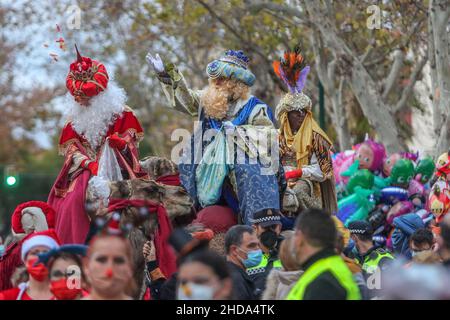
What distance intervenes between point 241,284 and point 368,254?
274 centimetres

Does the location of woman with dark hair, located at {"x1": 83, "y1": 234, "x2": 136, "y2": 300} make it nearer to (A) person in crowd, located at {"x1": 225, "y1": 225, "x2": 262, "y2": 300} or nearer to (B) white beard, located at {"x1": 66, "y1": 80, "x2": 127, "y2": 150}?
(A) person in crowd, located at {"x1": 225, "y1": 225, "x2": 262, "y2": 300}

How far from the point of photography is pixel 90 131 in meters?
10.8

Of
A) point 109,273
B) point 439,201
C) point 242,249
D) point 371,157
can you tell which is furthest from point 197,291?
point 371,157

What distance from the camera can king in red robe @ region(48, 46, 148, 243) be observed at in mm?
10578

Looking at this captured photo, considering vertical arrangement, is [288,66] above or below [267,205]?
above

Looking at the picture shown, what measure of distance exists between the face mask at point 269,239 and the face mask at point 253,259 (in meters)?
0.54

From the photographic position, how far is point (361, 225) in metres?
10.7

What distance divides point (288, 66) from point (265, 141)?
121 centimetres

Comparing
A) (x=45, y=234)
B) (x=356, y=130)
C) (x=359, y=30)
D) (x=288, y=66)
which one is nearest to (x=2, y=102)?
(x=356, y=130)

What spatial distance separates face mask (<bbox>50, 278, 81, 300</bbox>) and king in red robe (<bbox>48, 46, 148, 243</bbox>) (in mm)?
3132

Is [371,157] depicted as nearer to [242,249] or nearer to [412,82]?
[412,82]

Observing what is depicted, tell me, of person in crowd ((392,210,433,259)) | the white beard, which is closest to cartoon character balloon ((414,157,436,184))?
person in crowd ((392,210,433,259))

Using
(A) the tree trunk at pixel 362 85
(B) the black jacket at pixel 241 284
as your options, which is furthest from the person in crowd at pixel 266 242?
(A) the tree trunk at pixel 362 85
